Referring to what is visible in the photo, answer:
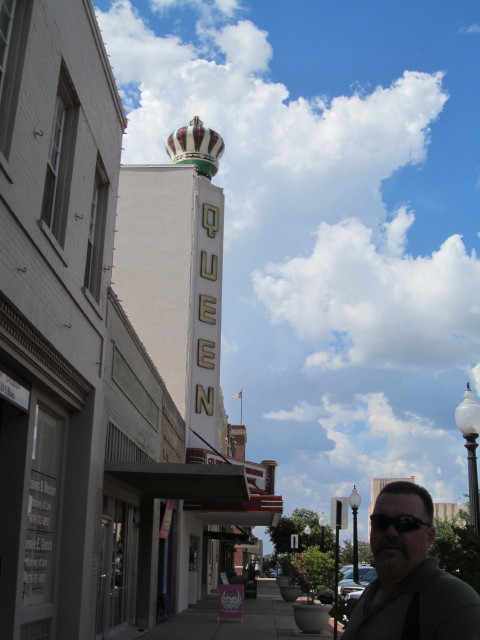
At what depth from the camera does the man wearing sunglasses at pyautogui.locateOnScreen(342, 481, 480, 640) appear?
2.21m

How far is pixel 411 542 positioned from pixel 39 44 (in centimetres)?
781

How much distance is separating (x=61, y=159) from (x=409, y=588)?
9.00m

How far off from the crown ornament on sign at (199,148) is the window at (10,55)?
23.3m

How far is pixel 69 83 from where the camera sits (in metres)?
10.2

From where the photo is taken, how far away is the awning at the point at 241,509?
69.9 feet

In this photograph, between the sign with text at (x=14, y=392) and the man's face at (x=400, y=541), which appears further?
the sign with text at (x=14, y=392)

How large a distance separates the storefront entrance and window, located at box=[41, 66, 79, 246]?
5618 mm

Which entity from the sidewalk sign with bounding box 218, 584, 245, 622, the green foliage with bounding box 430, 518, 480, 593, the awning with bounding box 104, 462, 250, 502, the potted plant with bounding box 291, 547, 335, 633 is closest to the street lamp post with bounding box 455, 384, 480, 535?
the green foliage with bounding box 430, 518, 480, 593

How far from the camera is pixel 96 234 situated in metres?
12.4

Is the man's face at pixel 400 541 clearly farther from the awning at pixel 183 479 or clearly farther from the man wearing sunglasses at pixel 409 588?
the awning at pixel 183 479

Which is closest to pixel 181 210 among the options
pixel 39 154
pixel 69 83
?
pixel 69 83

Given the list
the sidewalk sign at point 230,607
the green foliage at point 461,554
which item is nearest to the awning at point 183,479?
the sidewalk sign at point 230,607

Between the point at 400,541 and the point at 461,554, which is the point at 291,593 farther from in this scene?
the point at 400,541

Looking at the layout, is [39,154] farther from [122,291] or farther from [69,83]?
[122,291]
